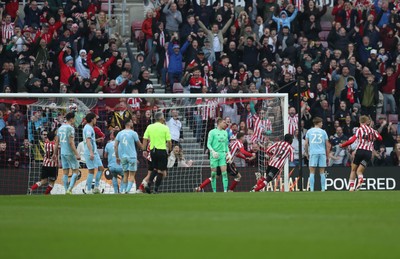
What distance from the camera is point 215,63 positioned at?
33125 mm

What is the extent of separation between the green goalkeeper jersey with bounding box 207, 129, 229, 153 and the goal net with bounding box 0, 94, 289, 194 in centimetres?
110

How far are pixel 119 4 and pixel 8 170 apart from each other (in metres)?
10.3

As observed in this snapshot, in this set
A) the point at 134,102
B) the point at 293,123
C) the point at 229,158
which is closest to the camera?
the point at 229,158

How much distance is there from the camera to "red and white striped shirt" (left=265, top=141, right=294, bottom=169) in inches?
1083

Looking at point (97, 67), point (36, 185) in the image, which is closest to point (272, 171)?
point (36, 185)

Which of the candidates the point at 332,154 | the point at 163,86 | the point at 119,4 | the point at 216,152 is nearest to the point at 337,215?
the point at 216,152

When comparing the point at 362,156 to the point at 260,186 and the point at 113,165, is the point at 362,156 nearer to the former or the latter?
the point at 260,186

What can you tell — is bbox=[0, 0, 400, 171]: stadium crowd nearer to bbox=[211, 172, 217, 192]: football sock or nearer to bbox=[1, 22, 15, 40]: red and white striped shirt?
bbox=[1, 22, 15, 40]: red and white striped shirt

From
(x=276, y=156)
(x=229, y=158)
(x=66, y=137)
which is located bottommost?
(x=229, y=158)

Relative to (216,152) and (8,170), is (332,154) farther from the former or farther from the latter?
(8,170)

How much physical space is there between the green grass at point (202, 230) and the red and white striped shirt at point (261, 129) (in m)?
13.0

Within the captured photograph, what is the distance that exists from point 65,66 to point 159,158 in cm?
702

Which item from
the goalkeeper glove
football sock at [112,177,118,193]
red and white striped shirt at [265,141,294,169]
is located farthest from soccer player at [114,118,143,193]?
red and white striped shirt at [265,141,294,169]

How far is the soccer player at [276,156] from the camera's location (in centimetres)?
2750
